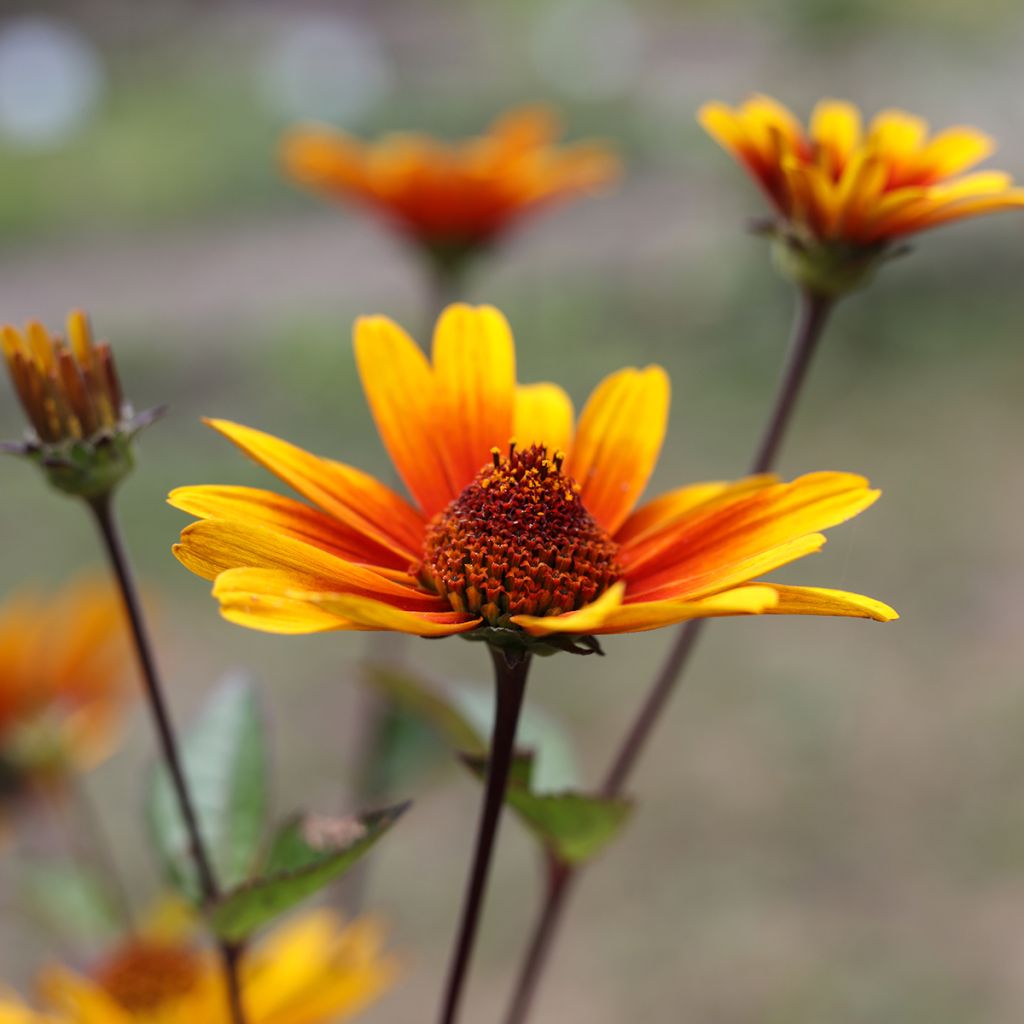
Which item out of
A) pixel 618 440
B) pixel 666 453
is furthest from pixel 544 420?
pixel 666 453

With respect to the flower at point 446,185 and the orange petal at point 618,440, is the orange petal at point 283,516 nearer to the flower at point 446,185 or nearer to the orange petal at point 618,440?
the orange petal at point 618,440

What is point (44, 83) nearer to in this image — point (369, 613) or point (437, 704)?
point (437, 704)

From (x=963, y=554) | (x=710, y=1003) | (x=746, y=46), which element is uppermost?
(x=746, y=46)

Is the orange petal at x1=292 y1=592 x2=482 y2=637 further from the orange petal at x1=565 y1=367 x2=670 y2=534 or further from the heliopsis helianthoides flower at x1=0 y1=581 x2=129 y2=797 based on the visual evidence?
the heliopsis helianthoides flower at x1=0 y1=581 x2=129 y2=797

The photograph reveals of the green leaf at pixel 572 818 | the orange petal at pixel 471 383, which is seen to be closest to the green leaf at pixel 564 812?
the green leaf at pixel 572 818

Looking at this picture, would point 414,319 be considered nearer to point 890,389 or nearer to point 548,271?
point 548,271

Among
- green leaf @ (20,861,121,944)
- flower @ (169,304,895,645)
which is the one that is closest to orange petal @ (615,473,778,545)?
flower @ (169,304,895,645)

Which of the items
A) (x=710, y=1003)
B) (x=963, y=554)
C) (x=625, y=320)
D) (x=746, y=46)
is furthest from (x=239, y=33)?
(x=710, y=1003)
